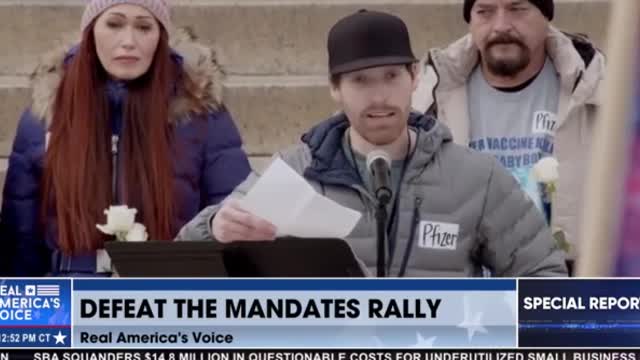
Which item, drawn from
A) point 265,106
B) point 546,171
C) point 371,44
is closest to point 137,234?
point 371,44

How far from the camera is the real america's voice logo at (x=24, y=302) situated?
242cm

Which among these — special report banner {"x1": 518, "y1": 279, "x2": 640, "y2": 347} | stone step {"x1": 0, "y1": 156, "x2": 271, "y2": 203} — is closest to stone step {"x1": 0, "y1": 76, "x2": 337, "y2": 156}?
stone step {"x1": 0, "y1": 156, "x2": 271, "y2": 203}

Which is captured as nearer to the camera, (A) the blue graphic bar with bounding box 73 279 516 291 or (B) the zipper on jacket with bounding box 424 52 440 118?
(A) the blue graphic bar with bounding box 73 279 516 291

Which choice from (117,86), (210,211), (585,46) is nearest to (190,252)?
(210,211)

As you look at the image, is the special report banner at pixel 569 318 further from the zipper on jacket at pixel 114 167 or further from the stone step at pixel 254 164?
the zipper on jacket at pixel 114 167

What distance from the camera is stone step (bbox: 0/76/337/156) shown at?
304 centimetres

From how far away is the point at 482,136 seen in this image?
2744mm

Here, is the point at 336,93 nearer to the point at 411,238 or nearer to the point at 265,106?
the point at 411,238

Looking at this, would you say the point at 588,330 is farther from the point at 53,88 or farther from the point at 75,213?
the point at 53,88

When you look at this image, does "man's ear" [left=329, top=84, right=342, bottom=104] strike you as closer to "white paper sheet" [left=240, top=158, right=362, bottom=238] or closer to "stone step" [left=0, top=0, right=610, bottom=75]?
"white paper sheet" [left=240, top=158, right=362, bottom=238]

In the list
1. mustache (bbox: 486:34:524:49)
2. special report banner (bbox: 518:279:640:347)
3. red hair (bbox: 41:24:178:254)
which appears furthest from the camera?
mustache (bbox: 486:34:524:49)

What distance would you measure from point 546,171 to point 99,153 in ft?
3.22

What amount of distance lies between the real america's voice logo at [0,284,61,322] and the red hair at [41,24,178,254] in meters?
0.28

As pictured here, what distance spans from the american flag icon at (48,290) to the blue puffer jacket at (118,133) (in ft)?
0.91
